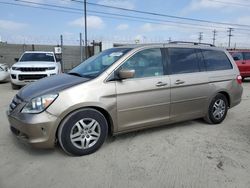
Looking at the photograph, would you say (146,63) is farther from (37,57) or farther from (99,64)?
(37,57)

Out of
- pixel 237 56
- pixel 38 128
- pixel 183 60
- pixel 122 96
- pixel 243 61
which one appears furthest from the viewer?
pixel 237 56

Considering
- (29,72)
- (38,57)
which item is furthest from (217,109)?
(38,57)

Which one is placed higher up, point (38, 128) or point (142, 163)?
point (38, 128)

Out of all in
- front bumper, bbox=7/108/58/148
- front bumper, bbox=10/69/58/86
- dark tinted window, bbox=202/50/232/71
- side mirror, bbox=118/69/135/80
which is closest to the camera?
front bumper, bbox=7/108/58/148

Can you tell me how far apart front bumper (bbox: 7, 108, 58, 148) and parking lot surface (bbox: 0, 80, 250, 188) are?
0.30 meters

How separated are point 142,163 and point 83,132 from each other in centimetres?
94

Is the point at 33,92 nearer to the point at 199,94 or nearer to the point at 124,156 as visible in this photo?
the point at 124,156

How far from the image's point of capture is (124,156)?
12.0 ft

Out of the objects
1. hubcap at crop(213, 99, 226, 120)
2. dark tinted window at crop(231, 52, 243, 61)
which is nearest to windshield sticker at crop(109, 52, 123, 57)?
hubcap at crop(213, 99, 226, 120)

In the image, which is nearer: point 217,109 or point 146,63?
point 146,63

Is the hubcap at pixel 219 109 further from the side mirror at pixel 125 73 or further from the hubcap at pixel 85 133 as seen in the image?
the hubcap at pixel 85 133

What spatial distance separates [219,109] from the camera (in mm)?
5199

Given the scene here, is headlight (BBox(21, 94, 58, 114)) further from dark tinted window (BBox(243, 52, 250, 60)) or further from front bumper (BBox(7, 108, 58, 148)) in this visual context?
dark tinted window (BBox(243, 52, 250, 60))

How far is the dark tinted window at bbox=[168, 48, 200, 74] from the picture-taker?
14.7ft
